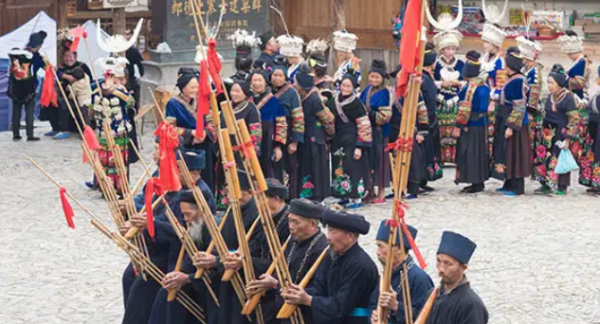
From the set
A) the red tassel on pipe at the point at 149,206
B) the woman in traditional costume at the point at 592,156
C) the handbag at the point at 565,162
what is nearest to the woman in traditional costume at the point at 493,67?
the handbag at the point at 565,162

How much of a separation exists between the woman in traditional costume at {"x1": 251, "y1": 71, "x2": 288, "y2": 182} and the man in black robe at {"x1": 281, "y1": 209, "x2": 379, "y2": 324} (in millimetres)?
5714

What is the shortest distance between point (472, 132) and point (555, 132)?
960 millimetres

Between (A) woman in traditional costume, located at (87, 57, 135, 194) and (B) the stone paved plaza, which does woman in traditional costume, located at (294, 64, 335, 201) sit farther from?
(A) woman in traditional costume, located at (87, 57, 135, 194)

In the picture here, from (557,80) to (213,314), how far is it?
22.6 ft

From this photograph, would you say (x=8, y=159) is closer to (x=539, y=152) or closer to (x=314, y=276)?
(x=539, y=152)

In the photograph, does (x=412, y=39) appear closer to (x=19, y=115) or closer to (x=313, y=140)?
(x=313, y=140)

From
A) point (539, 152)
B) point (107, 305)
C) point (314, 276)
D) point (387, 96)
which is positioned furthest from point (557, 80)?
point (314, 276)

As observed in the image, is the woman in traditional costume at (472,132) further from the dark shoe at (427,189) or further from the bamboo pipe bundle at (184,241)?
the bamboo pipe bundle at (184,241)

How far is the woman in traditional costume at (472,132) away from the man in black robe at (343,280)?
23.1 feet

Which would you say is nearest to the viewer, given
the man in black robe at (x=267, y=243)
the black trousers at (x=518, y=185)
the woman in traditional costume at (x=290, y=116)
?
the man in black robe at (x=267, y=243)

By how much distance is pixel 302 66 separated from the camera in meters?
12.9

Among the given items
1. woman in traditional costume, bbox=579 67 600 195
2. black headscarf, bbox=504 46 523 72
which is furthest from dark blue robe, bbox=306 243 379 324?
woman in traditional costume, bbox=579 67 600 195

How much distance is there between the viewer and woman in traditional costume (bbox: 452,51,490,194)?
44.2 feet

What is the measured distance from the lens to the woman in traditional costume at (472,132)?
44.2 feet
